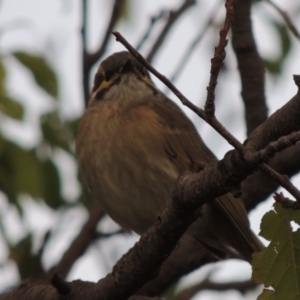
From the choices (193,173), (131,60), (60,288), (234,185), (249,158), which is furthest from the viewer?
(131,60)

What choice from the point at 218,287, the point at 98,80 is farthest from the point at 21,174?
the point at 218,287

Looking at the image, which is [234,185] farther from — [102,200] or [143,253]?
[102,200]

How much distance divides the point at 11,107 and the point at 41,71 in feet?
1.09

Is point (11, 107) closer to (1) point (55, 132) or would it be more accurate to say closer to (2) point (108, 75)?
(1) point (55, 132)

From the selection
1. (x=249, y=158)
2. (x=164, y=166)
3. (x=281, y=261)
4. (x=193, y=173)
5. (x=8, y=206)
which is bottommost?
(x=281, y=261)

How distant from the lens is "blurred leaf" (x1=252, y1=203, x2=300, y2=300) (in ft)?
9.31

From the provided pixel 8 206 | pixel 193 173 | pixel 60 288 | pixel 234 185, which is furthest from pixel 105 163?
pixel 234 185

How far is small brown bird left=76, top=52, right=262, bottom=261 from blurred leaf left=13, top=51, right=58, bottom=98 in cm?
45

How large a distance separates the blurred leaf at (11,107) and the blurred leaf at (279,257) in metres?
2.47

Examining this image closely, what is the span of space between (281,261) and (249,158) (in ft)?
1.41

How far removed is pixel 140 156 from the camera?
4988mm

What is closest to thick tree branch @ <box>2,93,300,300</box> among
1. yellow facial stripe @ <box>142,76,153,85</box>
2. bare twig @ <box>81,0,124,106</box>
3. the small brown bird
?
the small brown bird

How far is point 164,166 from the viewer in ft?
16.5

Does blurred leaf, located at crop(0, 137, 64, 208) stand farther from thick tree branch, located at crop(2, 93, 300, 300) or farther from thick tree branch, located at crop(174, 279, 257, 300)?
thick tree branch, located at crop(174, 279, 257, 300)
